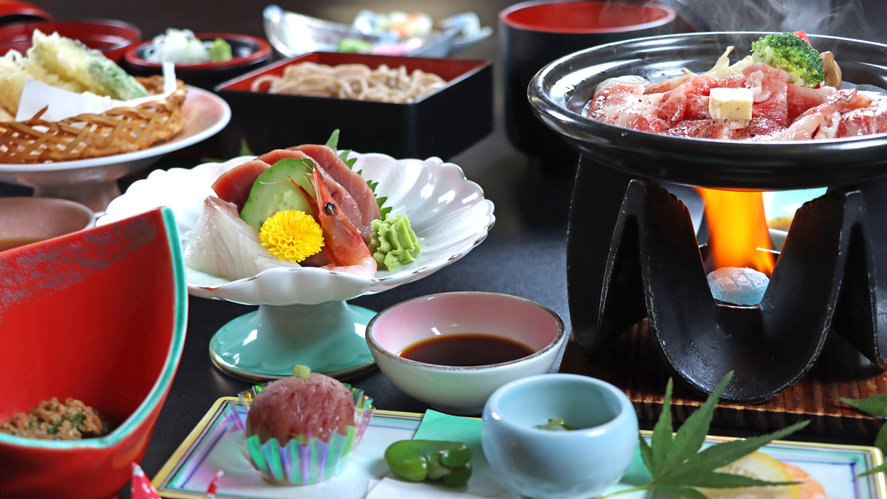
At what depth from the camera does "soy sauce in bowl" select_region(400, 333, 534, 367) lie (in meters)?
1.00

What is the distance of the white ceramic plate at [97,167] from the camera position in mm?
1399

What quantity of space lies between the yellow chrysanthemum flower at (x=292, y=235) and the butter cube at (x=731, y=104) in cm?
52

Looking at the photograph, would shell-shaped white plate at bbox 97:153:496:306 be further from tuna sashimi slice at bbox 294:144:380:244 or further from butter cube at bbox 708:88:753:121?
butter cube at bbox 708:88:753:121

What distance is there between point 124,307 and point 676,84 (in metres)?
0.73

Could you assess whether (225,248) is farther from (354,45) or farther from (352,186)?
(354,45)

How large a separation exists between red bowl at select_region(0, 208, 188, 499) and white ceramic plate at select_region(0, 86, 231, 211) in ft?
1.97

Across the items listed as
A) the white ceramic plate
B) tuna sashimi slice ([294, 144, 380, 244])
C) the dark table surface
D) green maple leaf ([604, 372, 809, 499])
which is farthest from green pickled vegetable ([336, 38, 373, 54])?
green maple leaf ([604, 372, 809, 499])

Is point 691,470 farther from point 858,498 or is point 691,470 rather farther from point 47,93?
point 47,93

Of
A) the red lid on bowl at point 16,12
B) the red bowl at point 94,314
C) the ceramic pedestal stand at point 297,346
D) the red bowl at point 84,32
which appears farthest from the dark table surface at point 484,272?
the red lid on bowl at point 16,12

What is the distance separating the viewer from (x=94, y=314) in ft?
2.89

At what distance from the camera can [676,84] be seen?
1.02 metres

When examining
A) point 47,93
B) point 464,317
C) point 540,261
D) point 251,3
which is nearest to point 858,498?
point 464,317

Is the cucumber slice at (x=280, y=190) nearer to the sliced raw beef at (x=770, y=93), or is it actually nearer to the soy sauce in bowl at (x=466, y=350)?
the soy sauce in bowl at (x=466, y=350)

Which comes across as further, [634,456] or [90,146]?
[90,146]
